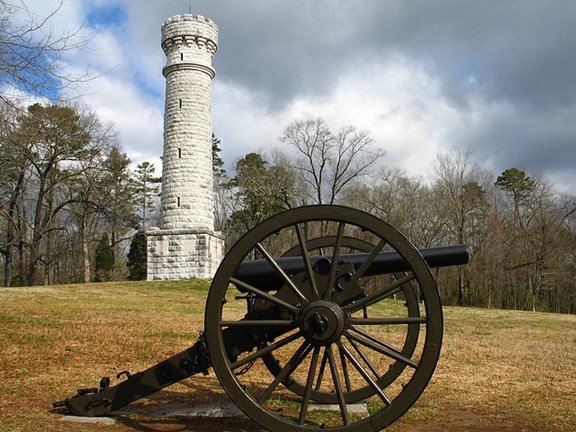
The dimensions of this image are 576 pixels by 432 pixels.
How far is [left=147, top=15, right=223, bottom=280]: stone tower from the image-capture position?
1004 inches

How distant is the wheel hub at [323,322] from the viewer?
3.80 metres

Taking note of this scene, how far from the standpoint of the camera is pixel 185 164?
25578mm

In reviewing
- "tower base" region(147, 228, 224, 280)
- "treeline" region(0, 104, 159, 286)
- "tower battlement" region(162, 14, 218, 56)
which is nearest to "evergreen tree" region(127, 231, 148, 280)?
"treeline" region(0, 104, 159, 286)

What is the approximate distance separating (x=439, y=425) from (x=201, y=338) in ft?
7.83

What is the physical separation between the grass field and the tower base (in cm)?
953

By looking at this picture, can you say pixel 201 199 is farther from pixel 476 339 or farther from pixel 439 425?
pixel 439 425

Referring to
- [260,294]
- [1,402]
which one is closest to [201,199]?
[1,402]

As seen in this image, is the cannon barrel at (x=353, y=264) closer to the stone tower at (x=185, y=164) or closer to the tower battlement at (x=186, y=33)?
the stone tower at (x=185, y=164)

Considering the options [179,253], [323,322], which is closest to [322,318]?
[323,322]

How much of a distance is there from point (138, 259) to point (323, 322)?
37.6 meters

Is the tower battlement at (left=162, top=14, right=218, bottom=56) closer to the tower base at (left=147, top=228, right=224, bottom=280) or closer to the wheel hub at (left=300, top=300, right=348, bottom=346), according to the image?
the tower base at (left=147, top=228, right=224, bottom=280)

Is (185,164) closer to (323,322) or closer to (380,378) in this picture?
(380,378)

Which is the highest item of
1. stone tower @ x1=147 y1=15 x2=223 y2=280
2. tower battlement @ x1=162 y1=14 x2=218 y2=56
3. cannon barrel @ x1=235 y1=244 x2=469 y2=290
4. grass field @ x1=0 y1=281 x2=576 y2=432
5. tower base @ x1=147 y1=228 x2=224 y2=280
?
tower battlement @ x1=162 y1=14 x2=218 y2=56

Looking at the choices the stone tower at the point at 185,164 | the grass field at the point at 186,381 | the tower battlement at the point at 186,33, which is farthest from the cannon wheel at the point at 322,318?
the tower battlement at the point at 186,33
